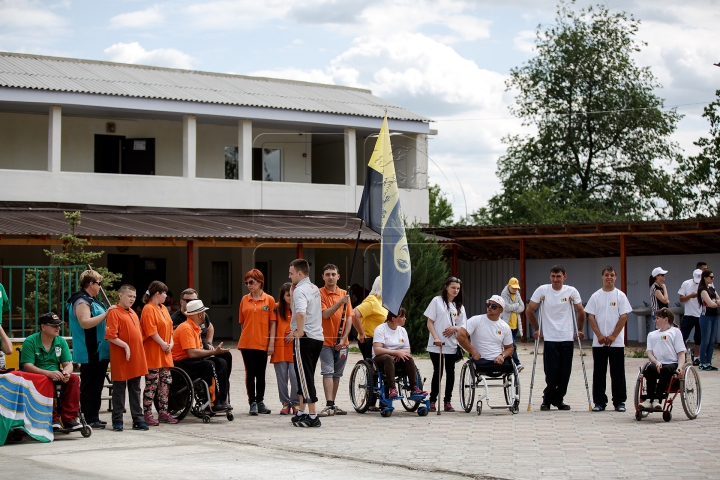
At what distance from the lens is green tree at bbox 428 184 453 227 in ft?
207

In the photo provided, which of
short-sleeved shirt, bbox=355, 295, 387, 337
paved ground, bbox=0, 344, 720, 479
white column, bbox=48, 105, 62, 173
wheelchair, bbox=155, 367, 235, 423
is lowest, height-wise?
paved ground, bbox=0, 344, 720, 479

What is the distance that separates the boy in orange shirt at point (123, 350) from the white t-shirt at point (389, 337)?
2978mm

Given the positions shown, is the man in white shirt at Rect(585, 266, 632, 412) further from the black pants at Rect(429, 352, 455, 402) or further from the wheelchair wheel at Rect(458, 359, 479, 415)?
the black pants at Rect(429, 352, 455, 402)

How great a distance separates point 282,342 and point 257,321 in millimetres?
425

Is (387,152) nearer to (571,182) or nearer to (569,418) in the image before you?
(569,418)

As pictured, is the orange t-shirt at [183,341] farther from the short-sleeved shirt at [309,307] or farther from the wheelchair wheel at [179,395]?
the short-sleeved shirt at [309,307]

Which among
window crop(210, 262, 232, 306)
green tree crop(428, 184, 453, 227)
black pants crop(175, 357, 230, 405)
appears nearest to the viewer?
black pants crop(175, 357, 230, 405)

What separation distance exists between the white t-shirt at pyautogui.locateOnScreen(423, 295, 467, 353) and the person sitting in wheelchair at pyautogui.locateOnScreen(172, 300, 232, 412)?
2.66m

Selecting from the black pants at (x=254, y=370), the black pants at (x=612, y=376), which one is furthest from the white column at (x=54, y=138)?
the black pants at (x=612, y=376)

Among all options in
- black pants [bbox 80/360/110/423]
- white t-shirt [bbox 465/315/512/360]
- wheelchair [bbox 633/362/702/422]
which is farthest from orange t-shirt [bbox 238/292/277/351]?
wheelchair [bbox 633/362/702/422]

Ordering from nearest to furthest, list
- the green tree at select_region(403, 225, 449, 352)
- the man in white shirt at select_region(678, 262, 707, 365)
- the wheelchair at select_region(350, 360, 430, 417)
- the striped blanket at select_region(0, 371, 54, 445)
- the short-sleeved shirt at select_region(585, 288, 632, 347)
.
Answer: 1. the striped blanket at select_region(0, 371, 54, 445)
2. the wheelchair at select_region(350, 360, 430, 417)
3. the short-sleeved shirt at select_region(585, 288, 632, 347)
4. the man in white shirt at select_region(678, 262, 707, 365)
5. the green tree at select_region(403, 225, 449, 352)

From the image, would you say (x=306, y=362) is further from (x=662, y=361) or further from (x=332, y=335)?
(x=662, y=361)

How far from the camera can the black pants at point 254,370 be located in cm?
1298

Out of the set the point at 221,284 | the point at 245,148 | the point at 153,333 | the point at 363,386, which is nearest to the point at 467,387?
the point at 363,386
